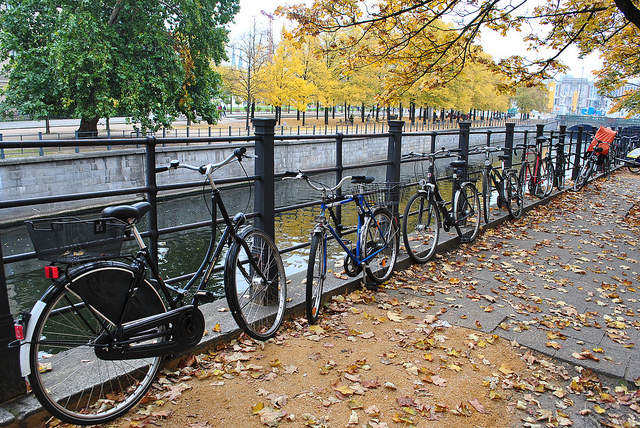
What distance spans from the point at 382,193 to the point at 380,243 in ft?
1.62

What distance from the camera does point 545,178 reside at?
10.7 metres

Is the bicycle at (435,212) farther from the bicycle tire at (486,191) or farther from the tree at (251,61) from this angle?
the tree at (251,61)

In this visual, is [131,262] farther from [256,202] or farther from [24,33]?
[24,33]

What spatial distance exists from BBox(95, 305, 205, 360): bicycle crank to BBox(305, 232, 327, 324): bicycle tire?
3.23ft

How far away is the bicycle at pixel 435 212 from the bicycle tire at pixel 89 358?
329 centimetres

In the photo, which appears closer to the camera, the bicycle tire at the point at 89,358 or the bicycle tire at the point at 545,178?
the bicycle tire at the point at 89,358

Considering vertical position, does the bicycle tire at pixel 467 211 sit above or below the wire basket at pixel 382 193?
below

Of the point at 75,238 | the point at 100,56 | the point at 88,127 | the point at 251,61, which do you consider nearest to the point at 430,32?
the point at 75,238

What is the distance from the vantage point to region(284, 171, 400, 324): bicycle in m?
3.97

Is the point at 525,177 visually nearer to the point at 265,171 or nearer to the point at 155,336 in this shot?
the point at 265,171

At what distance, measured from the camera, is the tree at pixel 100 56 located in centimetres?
2356

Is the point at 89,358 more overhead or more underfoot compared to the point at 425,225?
more underfoot

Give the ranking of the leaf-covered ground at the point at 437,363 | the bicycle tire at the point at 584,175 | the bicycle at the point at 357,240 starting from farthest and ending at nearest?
1. the bicycle tire at the point at 584,175
2. the bicycle at the point at 357,240
3. the leaf-covered ground at the point at 437,363

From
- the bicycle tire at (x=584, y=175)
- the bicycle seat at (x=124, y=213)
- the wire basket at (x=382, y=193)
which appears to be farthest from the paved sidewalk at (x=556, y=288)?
the bicycle tire at (x=584, y=175)
